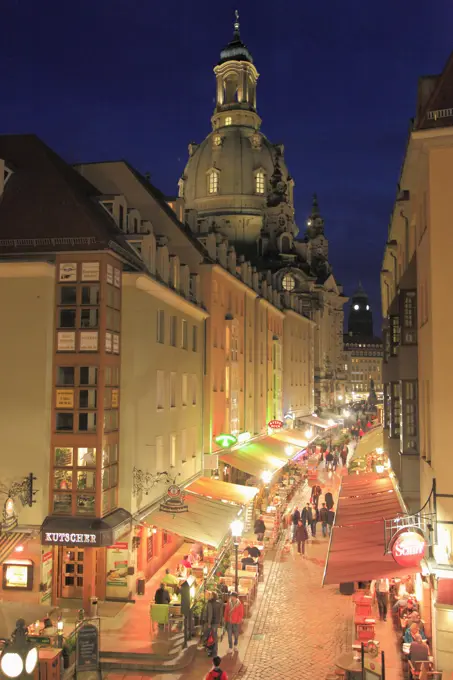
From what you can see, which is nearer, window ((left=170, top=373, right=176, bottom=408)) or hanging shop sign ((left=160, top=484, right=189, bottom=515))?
hanging shop sign ((left=160, top=484, right=189, bottom=515))

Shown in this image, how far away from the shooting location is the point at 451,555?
15086mm

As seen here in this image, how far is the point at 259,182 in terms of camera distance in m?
84.4

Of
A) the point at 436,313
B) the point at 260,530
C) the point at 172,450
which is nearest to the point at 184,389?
the point at 172,450

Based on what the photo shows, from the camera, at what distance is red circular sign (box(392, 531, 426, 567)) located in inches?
570

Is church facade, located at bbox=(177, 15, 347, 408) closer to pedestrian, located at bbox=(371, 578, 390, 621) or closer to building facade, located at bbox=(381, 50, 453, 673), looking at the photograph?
pedestrian, located at bbox=(371, 578, 390, 621)

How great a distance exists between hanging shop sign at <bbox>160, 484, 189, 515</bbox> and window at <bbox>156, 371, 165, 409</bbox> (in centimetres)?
332

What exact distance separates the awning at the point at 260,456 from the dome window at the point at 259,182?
43198 millimetres

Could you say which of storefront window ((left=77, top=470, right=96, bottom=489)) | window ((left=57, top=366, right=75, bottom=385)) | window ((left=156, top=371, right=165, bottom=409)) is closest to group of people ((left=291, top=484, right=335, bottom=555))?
window ((left=156, top=371, right=165, bottom=409))

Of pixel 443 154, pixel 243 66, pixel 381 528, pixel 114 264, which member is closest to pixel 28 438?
pixel 114 264

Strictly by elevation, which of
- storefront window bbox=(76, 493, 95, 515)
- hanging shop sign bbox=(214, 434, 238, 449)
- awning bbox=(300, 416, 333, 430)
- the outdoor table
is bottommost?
the outdoor table

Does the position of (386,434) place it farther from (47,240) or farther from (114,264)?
(47,240)

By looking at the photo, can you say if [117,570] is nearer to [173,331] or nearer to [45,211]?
[173,331]

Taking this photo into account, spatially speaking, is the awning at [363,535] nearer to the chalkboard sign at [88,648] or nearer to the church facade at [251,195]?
the chalkboard sign at [88,648]

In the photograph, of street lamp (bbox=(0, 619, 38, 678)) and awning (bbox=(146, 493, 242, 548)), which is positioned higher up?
street lamp (bbox=(0, 619, 38, 678))
